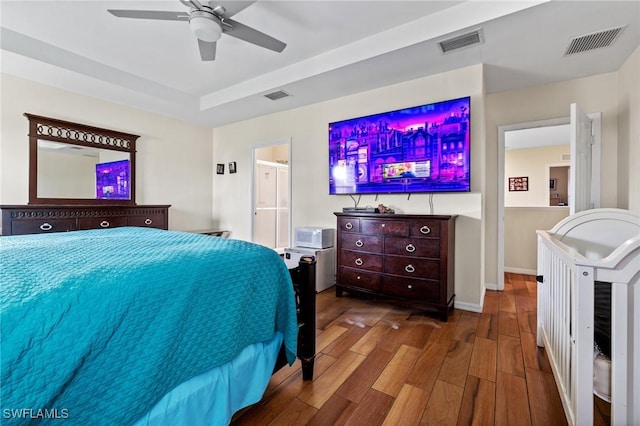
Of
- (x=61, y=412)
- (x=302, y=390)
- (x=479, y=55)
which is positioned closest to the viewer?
(x=61, y=412)

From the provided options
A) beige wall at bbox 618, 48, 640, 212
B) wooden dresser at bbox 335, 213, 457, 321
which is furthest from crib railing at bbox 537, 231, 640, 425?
beige wall at bbox 618, 48, 640, 212

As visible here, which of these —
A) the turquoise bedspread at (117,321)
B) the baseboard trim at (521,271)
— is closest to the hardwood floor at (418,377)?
the turquoise bedspread at (117,321)

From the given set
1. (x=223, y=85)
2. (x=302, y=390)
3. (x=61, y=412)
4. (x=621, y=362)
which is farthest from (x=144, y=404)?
(x=223, y=85)

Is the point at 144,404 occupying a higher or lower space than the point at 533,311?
higher

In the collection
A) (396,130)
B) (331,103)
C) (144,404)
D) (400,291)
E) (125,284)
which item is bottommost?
(400,291)

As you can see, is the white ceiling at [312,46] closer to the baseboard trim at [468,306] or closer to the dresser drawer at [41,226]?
the dresser drawer at [41,226]

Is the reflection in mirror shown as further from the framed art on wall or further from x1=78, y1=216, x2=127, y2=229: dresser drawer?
the framed art on wall

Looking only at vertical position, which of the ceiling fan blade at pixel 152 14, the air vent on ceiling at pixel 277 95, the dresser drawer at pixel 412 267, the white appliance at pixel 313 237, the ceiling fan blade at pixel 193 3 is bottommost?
the dresser drawer at pixel 412 267

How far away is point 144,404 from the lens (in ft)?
2.99

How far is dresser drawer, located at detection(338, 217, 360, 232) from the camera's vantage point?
3.10 m

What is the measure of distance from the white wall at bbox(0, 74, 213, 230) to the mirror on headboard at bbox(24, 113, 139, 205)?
0.33ft

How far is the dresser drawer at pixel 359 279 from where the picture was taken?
9.70 ft

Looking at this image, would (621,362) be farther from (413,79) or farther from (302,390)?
(413,79)

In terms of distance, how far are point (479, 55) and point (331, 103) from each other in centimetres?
181
